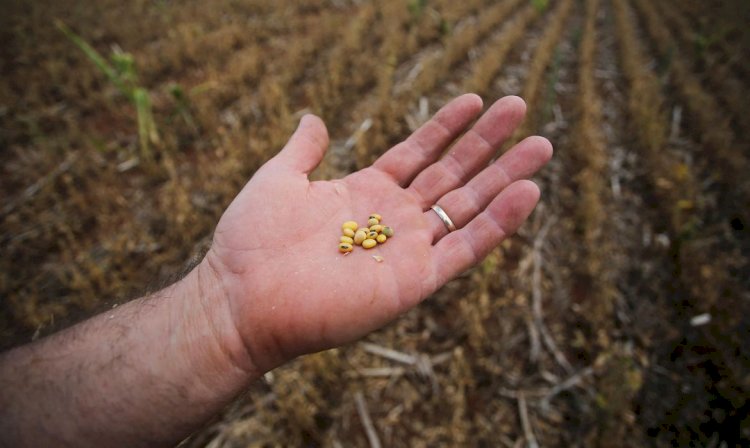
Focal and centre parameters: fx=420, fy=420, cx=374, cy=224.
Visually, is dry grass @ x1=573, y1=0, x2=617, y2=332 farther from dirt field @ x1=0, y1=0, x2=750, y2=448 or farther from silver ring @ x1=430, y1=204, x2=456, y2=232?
silver ring @ x1=430, y1=204, x2=456, y2=232

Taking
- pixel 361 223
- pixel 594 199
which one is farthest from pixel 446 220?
pixel 594 199

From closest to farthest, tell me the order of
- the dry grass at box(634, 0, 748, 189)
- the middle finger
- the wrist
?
the wrist → the middle finger → the dry grass at box(634, 0, 748, 189)

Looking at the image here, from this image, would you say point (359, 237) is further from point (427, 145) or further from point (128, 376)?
point (128, 376)

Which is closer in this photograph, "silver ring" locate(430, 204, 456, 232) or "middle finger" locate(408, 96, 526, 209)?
"silver ring" locate(430, 204, 456, 232)

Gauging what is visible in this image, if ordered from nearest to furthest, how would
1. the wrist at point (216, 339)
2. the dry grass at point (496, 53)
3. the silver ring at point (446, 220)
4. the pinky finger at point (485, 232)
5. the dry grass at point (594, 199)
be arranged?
1. the wrist at point (216, 339)
2. the pinky finger at point (485, 232)
3. the silver ring at point (446, 220)
4. the dry grass at point (594, 199)
5. the dry grass at point (496, 53)

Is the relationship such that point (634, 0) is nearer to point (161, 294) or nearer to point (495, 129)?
point (495, 129)

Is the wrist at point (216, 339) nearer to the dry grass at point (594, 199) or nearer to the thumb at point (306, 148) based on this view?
the thumb at point (306, 148)

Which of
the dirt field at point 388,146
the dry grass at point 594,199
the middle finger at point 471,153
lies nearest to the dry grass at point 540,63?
the dirt field at point 388,146

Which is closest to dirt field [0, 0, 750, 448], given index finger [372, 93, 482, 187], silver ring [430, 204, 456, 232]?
silver ring [430, 204, 456, 232]

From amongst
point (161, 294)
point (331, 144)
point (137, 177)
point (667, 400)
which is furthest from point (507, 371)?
point (137, 177)
